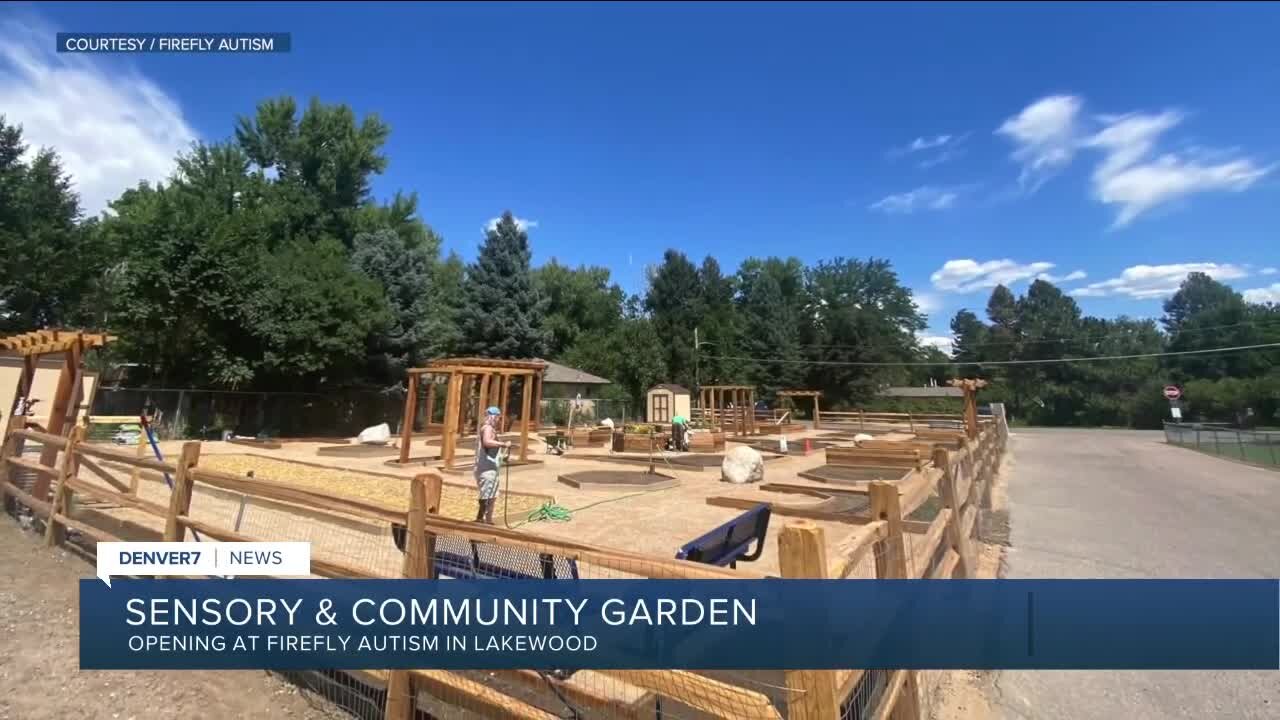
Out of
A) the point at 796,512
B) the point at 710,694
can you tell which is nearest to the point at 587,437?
the point at 796,512

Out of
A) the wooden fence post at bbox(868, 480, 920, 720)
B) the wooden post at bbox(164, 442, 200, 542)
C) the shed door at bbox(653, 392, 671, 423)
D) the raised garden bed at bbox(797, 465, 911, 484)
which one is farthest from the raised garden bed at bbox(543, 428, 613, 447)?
the wooden fence post at bbox(868, 480, 920, 720)

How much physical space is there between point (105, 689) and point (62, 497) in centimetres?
423

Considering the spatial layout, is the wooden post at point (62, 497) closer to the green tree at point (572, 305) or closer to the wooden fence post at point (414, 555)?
the wooden fence post at point (414, 555)

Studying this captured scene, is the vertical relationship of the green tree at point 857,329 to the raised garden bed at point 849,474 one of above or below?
above

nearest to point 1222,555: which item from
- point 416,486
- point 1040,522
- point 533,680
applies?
point 1040,522

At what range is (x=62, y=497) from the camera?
6.35 meters

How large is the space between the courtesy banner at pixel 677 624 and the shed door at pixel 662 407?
2414 centimetres

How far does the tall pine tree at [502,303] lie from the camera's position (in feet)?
123

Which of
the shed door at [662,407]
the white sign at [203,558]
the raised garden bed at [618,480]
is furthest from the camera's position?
the shed door at [662,407]

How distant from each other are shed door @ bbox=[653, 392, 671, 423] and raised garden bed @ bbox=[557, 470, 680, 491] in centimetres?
1494

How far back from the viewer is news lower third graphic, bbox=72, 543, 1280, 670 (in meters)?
2.32

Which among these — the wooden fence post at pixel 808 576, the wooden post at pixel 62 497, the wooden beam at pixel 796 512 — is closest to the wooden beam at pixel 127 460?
the wooden post at pixel 62 497

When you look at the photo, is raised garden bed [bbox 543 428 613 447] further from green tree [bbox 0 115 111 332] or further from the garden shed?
green tree [bbox 0 115 111 332]

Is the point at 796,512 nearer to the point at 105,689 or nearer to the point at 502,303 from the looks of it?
the point at 105,689
